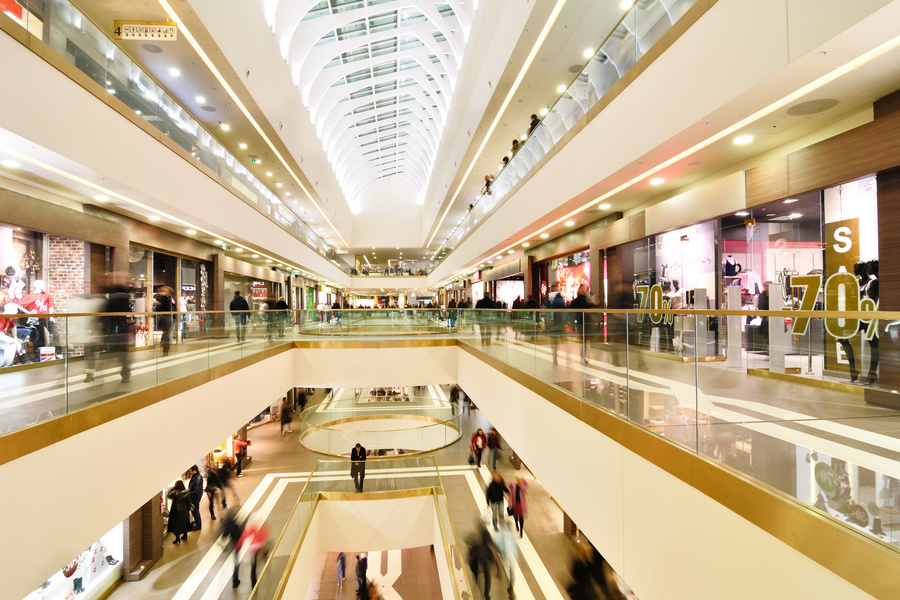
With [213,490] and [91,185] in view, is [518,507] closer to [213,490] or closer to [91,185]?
[213,490]

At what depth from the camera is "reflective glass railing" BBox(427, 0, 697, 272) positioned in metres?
4.97

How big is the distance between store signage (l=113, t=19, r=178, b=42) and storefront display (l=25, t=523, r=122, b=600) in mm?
8072

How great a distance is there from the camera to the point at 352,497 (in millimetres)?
9930

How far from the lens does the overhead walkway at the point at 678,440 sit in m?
1.89

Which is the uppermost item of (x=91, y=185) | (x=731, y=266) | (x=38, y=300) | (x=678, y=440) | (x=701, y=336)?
(x=91, y=185)

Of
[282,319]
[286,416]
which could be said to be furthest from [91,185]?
[286,416]

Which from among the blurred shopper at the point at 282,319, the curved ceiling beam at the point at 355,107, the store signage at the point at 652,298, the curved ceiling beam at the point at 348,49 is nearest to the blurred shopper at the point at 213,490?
the blurred shopper at the point at 282,319

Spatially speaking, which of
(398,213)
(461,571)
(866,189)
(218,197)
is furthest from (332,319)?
(398,213)

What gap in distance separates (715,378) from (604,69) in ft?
17.0

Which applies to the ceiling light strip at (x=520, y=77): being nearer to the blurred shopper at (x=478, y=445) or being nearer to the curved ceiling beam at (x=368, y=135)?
the blurred shopper at (x=478, y=445)

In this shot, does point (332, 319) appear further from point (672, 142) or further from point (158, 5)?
point (672, 142)

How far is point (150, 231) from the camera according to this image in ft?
34.7

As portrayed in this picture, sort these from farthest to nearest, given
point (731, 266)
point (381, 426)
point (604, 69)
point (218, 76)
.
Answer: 1. point (381, 426)
2. point (218, 76)
3. point (731, 266)
4. point (604, 69)

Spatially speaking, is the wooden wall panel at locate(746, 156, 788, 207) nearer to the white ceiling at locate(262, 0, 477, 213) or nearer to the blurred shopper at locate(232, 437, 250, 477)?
the white ceiling at locate(262, 0, 477, 213)
